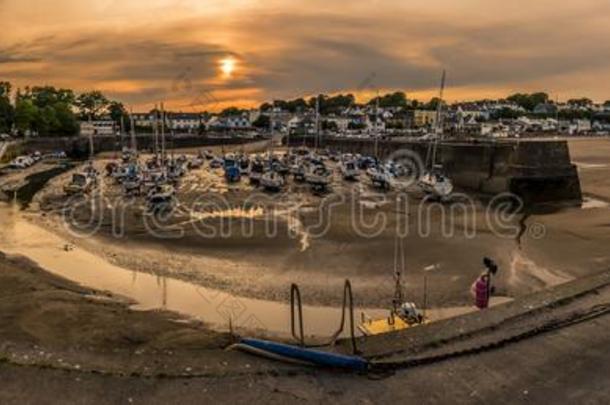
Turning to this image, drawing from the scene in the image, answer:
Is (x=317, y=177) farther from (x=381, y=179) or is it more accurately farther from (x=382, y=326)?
(x=382, y=326)

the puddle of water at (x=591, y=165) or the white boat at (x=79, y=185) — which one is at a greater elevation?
the puddle of water at (x=591, y=165)

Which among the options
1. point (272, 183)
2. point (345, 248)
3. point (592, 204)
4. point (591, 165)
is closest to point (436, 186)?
point (592, 204)

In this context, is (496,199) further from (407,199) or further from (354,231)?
(354,231)

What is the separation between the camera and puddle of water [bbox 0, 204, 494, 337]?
17.7 meters

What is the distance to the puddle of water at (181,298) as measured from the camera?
58.0ft

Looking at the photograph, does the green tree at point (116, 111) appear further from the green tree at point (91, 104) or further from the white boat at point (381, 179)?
the white boat at point (381, 179)

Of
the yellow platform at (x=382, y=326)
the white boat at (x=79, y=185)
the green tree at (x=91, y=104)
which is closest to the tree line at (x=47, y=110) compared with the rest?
the green tree at (x=91, y=104)

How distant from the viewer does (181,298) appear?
67.5ft

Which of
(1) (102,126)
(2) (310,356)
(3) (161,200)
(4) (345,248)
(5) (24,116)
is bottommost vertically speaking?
(4) (345,248)

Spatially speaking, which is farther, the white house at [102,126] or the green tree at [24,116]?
the white house at [102,126]

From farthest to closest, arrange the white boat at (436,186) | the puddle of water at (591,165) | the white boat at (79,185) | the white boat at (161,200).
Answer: the puddle of water at (591,165) → the white boat at (79,185) → the white boat at (436,186) → the white boat at (161,200)

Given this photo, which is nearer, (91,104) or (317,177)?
(317,177)

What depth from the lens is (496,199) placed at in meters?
46.2

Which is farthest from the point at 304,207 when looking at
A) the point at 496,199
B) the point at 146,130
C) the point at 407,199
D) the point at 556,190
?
the point at 146,130
